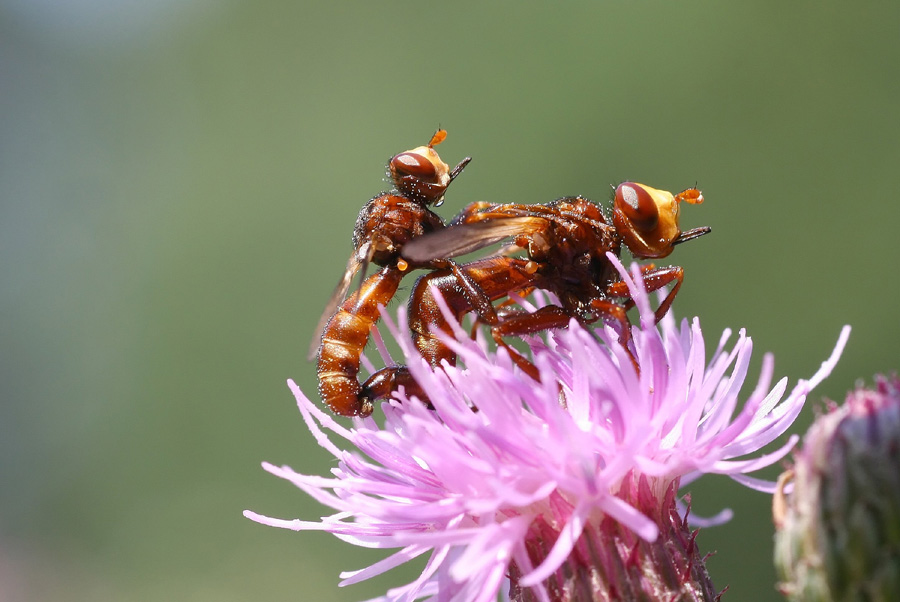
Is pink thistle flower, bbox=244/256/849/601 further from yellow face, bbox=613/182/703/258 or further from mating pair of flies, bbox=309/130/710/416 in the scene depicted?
yellow face, bbox=613/182/703/258

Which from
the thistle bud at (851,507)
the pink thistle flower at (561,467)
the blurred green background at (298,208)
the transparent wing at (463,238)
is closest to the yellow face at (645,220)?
the transparent wing at (463,238)

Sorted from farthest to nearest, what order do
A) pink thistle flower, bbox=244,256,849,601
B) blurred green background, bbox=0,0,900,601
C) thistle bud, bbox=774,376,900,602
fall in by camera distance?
blurred green background, bbox=0,0,900,601
pink thistle flower, bbox=244,256,849,601
thistle bud, bbox=774,376,900,602

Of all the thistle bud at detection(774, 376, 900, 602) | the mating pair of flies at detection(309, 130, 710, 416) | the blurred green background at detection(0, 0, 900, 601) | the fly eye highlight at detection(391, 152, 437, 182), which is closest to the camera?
the thistle bud at detection(774, 376, 900, 602)

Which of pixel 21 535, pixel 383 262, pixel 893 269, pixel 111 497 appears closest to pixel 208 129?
pixel 111 497

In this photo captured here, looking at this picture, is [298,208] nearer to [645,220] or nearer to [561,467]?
[645,220]

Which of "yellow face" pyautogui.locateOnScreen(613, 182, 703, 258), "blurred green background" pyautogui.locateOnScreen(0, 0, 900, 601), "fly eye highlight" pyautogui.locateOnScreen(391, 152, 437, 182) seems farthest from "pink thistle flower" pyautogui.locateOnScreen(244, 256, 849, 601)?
"blurred green background" pyautogui.locateOnScreen(0, 0, 900, 601)

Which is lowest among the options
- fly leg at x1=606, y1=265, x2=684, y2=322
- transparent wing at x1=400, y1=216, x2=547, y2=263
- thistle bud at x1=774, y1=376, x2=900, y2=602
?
thistle bud at x1=774, y1=376, x2=900, y2=602

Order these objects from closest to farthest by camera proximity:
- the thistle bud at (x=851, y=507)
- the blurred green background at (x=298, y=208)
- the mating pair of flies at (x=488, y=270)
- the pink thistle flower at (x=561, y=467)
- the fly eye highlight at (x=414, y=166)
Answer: the thistle bud at (x=851, y=507)
the pink thistle flower at (x=561, y=467)
the mating pair of flies at (x=488, y=270)
the fly eye highlight at (x=414, y=166)
the blurred green background at (x=298, y=208)

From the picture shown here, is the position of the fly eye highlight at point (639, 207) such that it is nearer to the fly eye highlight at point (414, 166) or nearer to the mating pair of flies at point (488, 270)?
the mating pair of flies at point (488, 270)

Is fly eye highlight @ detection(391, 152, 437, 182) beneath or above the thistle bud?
above
